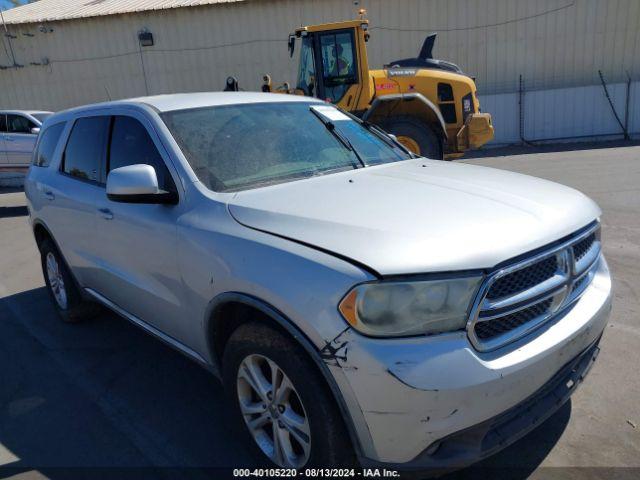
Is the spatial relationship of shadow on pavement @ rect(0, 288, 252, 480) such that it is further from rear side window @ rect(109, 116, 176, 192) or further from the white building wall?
the white building wall

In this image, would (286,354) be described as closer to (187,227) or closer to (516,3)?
(187,227)

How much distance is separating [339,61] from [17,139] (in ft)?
24.1

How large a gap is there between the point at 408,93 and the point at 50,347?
811cm

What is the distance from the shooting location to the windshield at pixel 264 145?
2648mm

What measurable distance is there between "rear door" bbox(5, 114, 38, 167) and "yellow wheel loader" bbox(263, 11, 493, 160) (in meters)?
5.87

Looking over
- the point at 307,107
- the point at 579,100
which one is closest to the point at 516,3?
the point at 579,100

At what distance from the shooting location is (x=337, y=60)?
9734 millimetres

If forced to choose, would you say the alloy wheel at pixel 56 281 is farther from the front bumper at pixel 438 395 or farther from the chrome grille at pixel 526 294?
the chrome grille at pixel 526 294

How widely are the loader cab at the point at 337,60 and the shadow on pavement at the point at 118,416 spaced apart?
713 cm

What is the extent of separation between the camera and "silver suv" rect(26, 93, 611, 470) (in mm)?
1741

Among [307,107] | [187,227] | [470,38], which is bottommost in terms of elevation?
[187,227]

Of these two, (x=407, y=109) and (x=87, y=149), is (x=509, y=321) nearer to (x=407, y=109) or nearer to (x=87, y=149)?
(x=87, y=149)

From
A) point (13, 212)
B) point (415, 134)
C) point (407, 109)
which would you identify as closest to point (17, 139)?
point (13, 212)

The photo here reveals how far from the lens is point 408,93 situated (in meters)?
9.82
